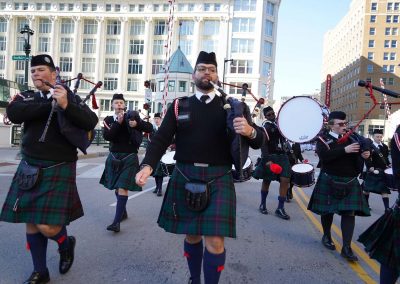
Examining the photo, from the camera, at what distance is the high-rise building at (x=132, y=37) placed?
184 feet

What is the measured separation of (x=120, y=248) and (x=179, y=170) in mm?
1828

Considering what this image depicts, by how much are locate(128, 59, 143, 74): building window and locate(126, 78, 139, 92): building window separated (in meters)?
1.40

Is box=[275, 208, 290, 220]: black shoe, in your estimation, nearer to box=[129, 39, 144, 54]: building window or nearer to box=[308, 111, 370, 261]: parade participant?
box=[308, 111, 370, 261]: parade participant

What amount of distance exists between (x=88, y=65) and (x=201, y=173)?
62.3 m

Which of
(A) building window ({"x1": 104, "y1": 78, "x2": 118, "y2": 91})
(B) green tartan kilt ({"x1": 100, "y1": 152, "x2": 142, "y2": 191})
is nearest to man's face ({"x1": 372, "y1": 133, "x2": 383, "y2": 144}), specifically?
(B) green tartan kilt ({"x1": 100, "y1": 152, "x2": 142, "y2": 191})

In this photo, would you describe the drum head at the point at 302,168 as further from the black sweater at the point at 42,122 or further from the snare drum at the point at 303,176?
the black sweater at the point at 42,122

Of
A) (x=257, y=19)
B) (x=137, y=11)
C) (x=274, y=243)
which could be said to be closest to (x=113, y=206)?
(x=274, y=243)

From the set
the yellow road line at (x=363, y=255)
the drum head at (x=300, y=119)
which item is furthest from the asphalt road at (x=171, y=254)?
the drum head at (x=300, y=119)

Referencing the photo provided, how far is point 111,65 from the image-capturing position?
2399 inches

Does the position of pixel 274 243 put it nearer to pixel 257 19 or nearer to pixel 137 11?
pixel 257 19

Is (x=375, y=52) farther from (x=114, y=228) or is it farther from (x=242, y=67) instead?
(x=114, y=228)

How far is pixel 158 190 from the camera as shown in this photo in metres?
8.21

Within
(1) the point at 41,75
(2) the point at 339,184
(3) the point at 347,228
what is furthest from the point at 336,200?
(1) the point at 41,75

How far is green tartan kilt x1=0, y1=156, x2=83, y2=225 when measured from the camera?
3.04 meters
